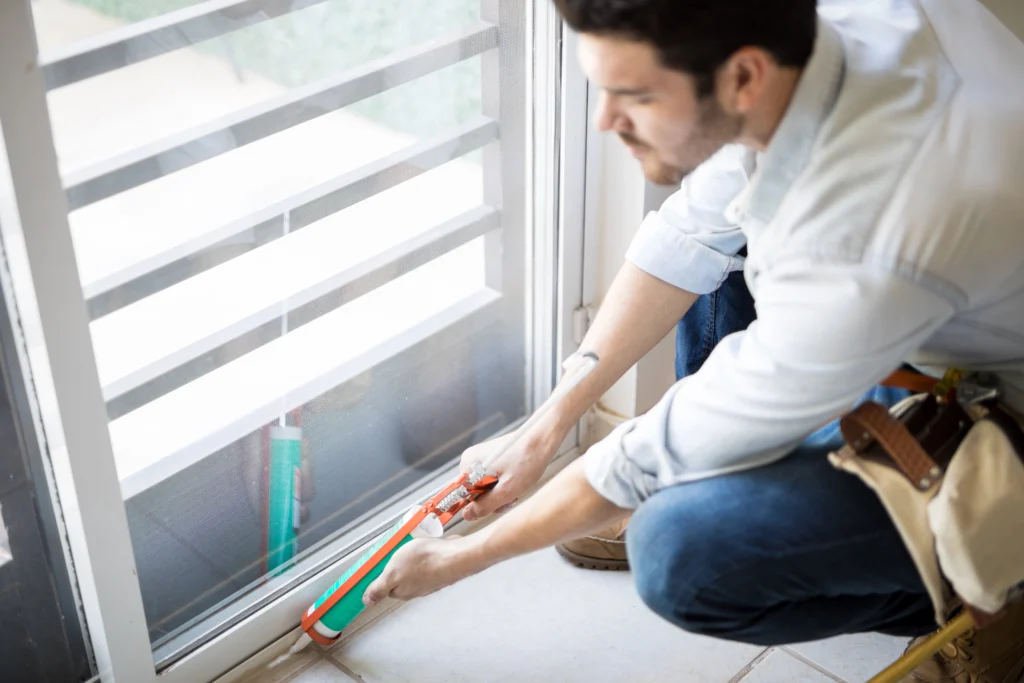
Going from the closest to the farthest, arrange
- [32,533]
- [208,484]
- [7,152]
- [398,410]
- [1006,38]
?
[7,152]
[1006,38]
[32,533]
[208,484]
[398,410]

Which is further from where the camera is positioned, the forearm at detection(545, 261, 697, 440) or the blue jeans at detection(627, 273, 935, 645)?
the forearm at detection(545, 261, 697, 440)

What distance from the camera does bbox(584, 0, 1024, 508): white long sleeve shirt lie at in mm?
889

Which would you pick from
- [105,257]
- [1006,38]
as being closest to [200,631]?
[105,257]

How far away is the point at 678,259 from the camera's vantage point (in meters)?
1.26

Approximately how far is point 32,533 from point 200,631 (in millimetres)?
260

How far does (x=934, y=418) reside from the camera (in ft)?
3.27

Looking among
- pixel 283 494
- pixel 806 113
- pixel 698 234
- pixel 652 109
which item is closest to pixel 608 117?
pixel 652 109

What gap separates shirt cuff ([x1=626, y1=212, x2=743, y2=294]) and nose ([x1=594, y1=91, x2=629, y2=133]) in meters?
0.29

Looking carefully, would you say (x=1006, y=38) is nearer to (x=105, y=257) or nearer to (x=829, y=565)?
(x=829, y=565)

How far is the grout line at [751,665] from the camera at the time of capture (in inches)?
52.5

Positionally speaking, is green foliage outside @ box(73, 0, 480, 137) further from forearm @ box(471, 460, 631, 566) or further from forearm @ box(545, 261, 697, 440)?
forearm @ box(471, 460, 631, 566)

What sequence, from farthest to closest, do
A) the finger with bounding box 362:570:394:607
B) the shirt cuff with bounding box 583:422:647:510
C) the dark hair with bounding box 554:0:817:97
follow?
the finger with bounding box 362:570:394:607, the shirt cuff with bounding box 583:422:647:510, the dark hair with bounding box 554:0:817:97

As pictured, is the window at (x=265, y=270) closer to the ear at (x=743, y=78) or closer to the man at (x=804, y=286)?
the man at (x=804, y=286)

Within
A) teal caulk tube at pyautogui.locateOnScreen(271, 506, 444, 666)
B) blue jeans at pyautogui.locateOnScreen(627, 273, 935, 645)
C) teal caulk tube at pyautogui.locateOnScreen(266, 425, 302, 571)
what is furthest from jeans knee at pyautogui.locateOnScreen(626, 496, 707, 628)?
teal caulk tube at pyautogui.locateOnScreen(266, 425, 302, 571)
